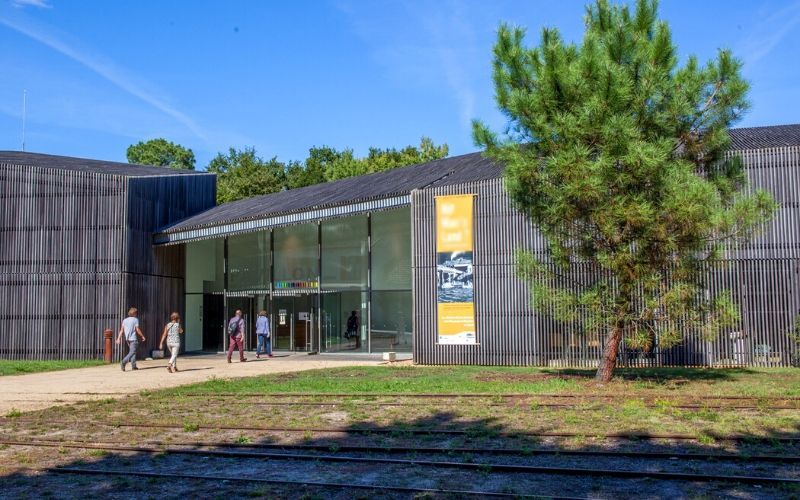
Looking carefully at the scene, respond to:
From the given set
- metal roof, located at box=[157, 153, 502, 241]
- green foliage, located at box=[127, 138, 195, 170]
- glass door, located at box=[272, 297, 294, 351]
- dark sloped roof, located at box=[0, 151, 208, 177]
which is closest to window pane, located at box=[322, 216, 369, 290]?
metal roof, located at box=[157, 153, 502, 241]

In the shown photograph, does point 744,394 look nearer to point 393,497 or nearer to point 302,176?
→ point 393,497

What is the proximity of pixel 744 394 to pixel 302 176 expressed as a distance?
154ft

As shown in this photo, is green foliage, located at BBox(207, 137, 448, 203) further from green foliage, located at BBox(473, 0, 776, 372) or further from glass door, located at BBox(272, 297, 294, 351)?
green foliage, located at BBox(473, 0, 776, 372)

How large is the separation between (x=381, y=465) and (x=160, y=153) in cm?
6215

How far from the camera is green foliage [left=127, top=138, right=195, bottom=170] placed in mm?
65625

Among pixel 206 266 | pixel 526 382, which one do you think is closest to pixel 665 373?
pixel 526 382

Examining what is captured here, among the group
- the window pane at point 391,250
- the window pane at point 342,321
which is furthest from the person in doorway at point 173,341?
the window pane at point 391,250

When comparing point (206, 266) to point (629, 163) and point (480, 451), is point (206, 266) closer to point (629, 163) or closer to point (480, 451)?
point (629, 163)

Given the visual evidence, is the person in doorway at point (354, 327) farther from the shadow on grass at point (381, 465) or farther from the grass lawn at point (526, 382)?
the shadow on grass at point (381, 465)

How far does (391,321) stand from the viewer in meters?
25.4

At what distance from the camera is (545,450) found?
896 cm

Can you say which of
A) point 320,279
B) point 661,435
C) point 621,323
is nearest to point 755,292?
point 621,323

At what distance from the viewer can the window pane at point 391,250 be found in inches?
983

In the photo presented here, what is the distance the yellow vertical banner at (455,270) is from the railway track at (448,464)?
1183 centimetres
